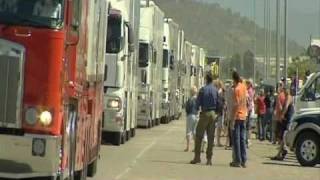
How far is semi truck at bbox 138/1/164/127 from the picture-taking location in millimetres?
31938

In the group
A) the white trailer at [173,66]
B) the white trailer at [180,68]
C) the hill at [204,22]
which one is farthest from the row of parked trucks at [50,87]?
the hill at [204,22]

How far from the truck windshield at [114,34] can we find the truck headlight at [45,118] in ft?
43.5

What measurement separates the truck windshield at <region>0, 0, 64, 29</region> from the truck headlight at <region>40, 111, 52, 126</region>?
1.01 metres

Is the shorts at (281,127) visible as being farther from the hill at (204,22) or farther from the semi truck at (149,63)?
the hill at (204,22)

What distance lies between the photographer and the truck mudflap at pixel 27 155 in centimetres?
910

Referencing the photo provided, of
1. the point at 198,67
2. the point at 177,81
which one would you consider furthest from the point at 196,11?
the point at 177,81

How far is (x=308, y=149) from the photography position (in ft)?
65.0

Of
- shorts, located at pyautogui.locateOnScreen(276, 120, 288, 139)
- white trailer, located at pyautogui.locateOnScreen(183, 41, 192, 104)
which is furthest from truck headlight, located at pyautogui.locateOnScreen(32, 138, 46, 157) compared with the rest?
white trailer, located at pyautogui.locateOnScreen(183, 41, 192, 104)

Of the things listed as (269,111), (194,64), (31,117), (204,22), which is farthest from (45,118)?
(204,22)

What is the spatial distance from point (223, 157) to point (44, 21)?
507 inches

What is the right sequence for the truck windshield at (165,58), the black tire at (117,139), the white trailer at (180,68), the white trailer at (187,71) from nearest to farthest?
the black tire at (117,139), the truck windshield at (165,58), the white trailer at (180,68), the white trailer at (187,71)

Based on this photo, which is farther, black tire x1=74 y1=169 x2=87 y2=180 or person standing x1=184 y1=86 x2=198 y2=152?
person standing x1=184 y1=86 x2=198 y2=152

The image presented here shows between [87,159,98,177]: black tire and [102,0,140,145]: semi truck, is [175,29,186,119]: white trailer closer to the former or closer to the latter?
[102,0,140,145]: semi truck

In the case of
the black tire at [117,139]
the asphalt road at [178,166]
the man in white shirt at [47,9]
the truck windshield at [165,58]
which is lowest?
the asphalt road at [178,166]
